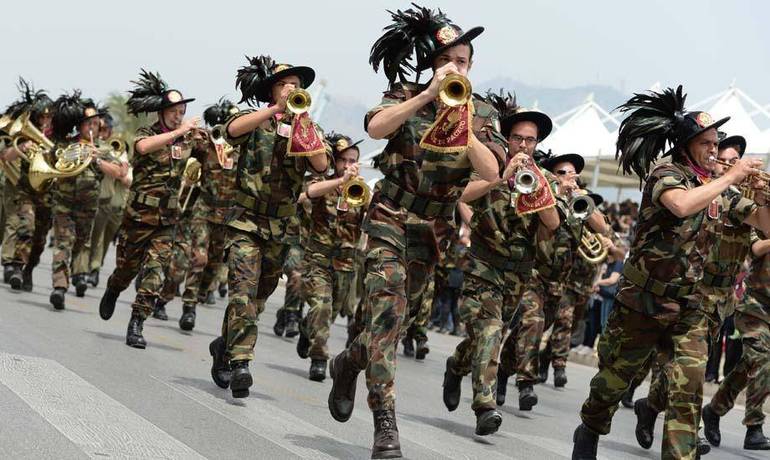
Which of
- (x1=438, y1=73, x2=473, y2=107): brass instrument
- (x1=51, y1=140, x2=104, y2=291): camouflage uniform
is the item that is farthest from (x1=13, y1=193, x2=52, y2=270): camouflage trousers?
(x1=438, y1=73, x2=473, y2=107): brass instrument

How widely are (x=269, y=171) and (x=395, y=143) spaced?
201cm

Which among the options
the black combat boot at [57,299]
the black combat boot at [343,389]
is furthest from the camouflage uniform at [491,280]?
the black combat boot at [57,299]

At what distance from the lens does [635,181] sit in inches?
1244

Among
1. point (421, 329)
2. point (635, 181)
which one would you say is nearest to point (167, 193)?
point (421, 329)

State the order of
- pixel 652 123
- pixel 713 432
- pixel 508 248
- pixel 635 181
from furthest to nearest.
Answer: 1. pixel 635 181
2. pixel 713 432
3. pixel 508 248
4. pixel 652 123

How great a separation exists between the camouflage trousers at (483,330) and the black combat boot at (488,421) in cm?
5

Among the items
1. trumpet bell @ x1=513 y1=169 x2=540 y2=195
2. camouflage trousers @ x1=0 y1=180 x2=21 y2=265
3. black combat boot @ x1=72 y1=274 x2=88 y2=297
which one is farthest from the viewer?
black combat boot @ x1=72 y1=274 x2=88 y2=297

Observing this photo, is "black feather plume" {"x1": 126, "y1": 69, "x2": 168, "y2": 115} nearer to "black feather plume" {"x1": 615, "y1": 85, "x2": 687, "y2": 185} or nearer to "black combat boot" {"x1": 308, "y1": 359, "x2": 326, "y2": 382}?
"black combat boot" {"x1": 308, "y1": 359, "x2": 326, "y2": 382}

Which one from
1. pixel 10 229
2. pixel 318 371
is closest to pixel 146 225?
pixel 318 371

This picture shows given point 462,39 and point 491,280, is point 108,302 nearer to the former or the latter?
point 491,280

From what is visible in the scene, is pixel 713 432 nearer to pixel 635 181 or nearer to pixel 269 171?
pixel 269 171

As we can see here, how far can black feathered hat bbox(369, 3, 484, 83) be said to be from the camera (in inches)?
309

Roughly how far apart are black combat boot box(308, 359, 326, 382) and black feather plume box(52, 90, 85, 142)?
552cm

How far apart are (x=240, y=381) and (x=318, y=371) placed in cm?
283
